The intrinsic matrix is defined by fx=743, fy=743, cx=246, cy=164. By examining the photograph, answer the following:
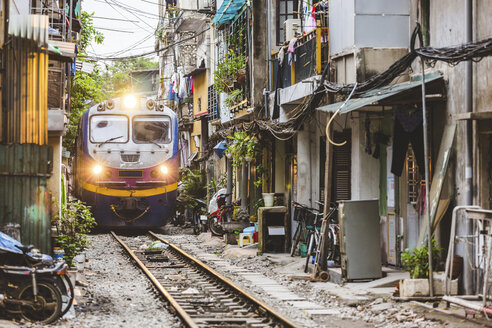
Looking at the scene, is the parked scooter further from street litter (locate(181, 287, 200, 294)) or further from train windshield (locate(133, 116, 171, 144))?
street litter (locate(181, 287, 200, 294))

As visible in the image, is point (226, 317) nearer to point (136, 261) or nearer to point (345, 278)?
point (345, 278)

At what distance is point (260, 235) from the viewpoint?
1723cm

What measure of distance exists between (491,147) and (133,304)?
5537mm

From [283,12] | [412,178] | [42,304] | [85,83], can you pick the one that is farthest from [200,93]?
[42,304]

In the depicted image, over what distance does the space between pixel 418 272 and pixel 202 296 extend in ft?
11.1

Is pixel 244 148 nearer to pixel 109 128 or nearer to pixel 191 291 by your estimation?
pixel 109 128

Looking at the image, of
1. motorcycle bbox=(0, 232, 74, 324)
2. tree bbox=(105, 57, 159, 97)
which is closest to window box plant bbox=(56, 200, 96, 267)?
motorcycle bbox=(0, 232, 74, 324)

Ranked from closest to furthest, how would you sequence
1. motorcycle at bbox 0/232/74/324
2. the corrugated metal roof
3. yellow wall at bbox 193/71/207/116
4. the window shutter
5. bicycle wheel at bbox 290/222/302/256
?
motorcycle at bbox 0/232/74/324 < the corrugated metal roof < the window shutter < bicycle wheel at bbox 290/222/302/256 < yellow wall at bbox 193/71/207/116

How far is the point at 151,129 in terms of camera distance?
22812 mm

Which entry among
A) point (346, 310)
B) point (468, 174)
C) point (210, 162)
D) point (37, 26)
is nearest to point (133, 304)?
point (346, 310)

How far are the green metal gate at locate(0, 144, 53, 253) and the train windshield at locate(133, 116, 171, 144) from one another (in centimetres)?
1253

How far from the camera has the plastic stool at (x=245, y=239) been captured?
18906mm

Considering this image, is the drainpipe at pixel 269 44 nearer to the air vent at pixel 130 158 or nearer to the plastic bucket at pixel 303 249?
the plastic bucket at pixel 303 249

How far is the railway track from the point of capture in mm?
9469
